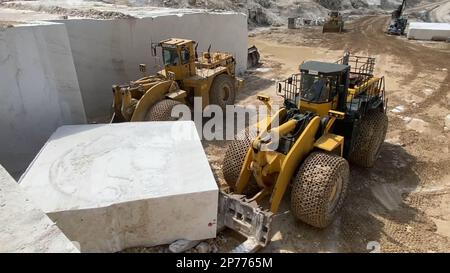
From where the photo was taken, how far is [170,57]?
32.3ft

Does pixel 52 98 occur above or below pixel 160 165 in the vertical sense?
above

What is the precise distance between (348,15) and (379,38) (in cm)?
1423

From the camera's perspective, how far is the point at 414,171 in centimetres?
805

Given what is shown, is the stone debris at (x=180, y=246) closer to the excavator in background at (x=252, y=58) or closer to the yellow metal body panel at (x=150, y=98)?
the yellow metal body panel at (x=150, y=98)

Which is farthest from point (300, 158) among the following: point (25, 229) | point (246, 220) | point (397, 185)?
point (25, 229)

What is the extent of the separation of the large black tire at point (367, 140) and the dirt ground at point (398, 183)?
33cm

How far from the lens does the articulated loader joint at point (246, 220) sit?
5.30 m

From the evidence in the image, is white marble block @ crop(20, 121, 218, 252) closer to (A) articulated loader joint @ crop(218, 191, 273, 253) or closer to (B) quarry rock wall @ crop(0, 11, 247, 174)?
(A) articulated loader joint @ crop(218, 191, 273, 253)

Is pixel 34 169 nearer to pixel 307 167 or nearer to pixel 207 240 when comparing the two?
pixel 207 240

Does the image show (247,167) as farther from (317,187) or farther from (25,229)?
(25,229)

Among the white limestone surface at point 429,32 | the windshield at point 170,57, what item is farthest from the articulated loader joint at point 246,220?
the white limestone surface at point 429,32

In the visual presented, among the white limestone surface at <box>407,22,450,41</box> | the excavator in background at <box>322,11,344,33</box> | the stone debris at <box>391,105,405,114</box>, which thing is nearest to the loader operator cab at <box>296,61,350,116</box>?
the stone debris at <box>391,105,405,114</box>
